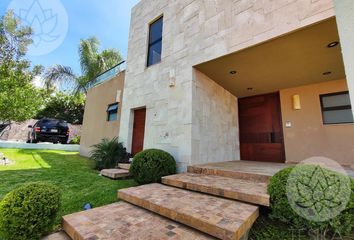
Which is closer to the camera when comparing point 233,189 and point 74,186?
point 233,189

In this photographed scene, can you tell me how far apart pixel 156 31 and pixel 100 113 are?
4.76 m

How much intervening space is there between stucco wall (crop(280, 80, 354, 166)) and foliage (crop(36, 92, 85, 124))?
19.7 m

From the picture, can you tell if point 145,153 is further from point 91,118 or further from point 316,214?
point 91,118

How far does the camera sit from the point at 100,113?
874 centimetres

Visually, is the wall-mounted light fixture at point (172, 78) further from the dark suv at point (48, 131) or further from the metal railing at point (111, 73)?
the dark suv at point (48, 131)

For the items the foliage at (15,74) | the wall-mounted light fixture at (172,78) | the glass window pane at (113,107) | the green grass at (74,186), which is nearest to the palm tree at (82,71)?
the foliage at (15,74)

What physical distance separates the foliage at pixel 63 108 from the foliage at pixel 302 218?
68.5 feet

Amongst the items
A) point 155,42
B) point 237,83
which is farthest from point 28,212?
point 155,42

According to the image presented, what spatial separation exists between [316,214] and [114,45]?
16.3 meters

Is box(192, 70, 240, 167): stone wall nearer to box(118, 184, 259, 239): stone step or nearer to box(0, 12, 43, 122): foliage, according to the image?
box(118, 184, 259, 239): stone step

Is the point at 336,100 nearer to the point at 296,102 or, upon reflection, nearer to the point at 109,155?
the point at 296,102

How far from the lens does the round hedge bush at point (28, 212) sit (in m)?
1.95

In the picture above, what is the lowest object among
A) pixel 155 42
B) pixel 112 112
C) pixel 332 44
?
pixel 112 112

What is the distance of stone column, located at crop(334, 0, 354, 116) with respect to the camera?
4.52 feet
